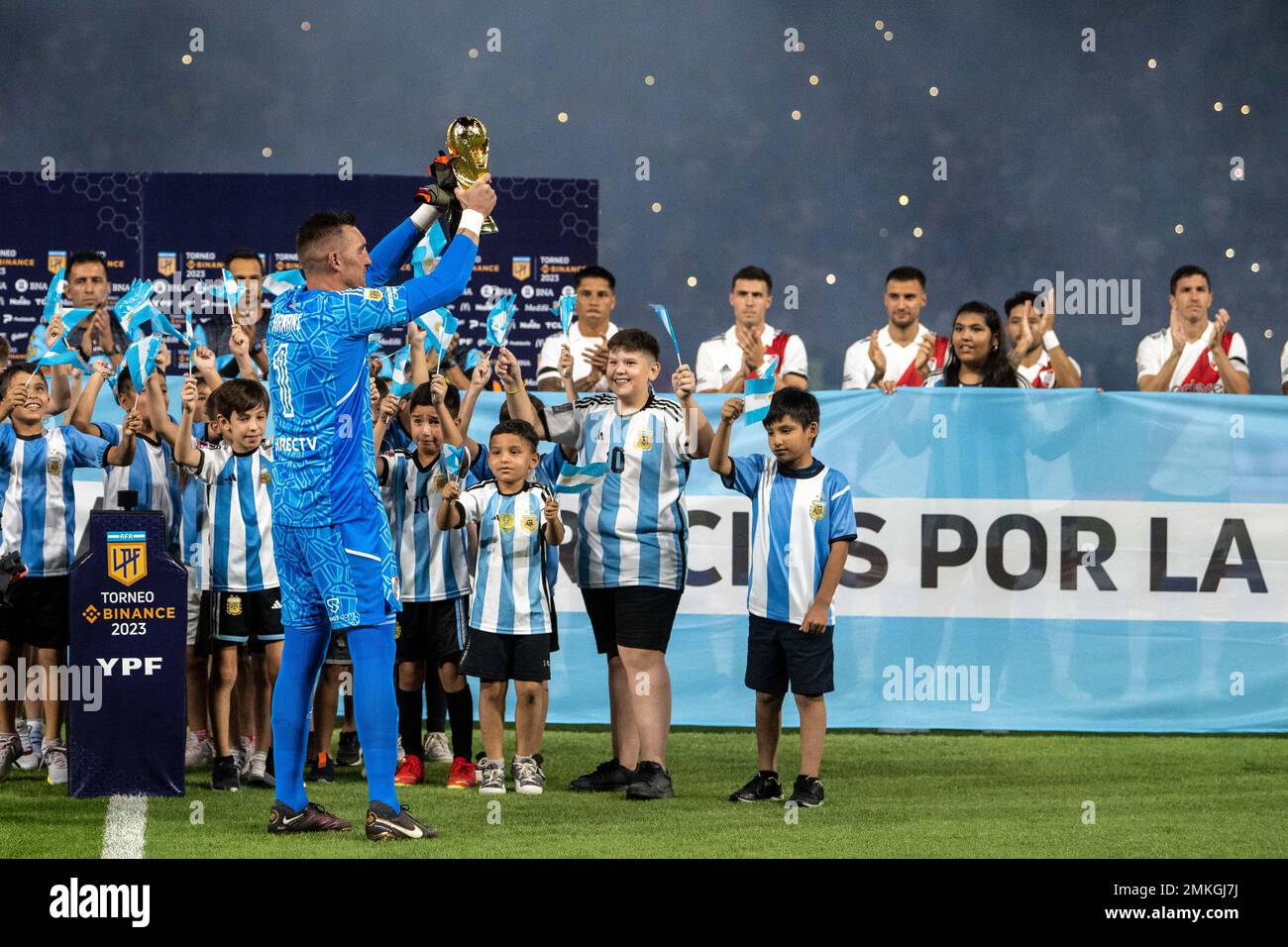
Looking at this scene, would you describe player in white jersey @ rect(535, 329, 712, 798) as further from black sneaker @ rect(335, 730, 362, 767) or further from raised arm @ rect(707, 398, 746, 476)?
black sneaker @ rect(335, 730, 362, 767)

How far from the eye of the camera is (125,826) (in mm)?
5168

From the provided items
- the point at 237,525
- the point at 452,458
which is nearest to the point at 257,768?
the point at 237,525

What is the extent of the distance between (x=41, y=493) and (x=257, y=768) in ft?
5.24

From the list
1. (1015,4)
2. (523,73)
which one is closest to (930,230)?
(1015,4)

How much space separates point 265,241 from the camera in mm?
10648

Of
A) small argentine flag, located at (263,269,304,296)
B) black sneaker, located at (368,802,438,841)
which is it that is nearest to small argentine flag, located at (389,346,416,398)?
small argentine flag, located at (263,269,304,296)

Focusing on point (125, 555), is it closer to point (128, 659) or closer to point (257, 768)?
point (128, 659)

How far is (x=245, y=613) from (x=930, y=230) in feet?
21.7

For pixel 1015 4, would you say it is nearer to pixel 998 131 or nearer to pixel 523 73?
pixel 998 131

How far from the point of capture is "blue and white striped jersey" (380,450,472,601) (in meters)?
6.57

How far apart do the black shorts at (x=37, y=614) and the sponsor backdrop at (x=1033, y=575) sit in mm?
1085

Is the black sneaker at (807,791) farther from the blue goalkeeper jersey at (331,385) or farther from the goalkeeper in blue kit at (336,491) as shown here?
the blue goalkeeper jersey at (331,385)

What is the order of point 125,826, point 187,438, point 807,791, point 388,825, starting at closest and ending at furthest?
point 388,825 → point 125,826 → point 807,791 → point 187,438

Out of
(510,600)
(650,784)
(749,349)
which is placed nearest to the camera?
(650,784)
